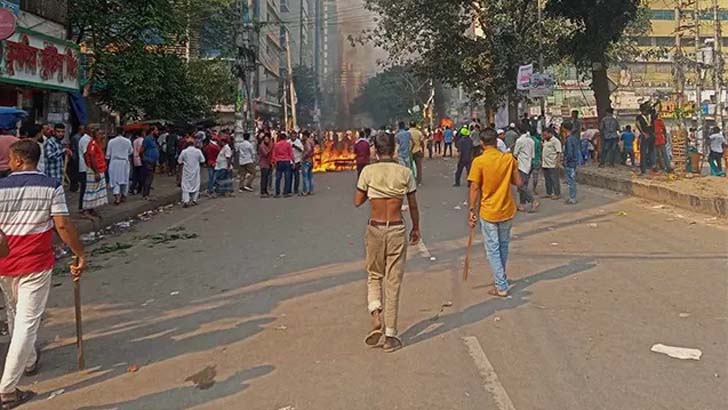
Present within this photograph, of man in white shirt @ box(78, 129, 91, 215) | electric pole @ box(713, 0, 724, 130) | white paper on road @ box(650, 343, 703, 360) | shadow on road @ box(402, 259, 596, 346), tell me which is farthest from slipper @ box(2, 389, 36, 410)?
electric pole @ box(713, 0, 724, 130)

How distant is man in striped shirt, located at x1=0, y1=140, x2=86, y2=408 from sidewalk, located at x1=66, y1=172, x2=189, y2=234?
8405 millimetres

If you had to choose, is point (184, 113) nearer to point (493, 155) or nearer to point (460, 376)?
point (493, 155)

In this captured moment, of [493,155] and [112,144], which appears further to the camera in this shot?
[112,144]

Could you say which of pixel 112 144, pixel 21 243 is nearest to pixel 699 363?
pixel 21 243

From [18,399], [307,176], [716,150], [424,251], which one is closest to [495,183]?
[424,251]

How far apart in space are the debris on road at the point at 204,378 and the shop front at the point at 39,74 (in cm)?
881

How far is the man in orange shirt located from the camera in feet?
25.3

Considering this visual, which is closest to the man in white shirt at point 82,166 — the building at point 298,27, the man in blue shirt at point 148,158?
the man in blue shirt at point 148,158

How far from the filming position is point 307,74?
90125mm

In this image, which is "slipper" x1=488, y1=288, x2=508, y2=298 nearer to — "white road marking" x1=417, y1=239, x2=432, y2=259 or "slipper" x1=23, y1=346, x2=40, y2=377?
"white road marking" x1=417, y1=239, x2=432, y2=259

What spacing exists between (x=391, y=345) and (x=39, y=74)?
1313 centimetres

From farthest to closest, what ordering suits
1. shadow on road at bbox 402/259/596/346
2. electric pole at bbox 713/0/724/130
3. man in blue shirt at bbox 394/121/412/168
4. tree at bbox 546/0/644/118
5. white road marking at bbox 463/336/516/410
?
electric pole at bbox 713/0/724/130 < tree at bbox 546/0/644/118 < man in blue shirt at bbox 394/121/412/168 < shadow on road at bbox 402/259/596/346 < white road marking at bbox 463/336/516/410

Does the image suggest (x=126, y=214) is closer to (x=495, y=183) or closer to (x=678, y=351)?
(x=495, y=183)

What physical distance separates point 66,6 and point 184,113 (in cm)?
1054
